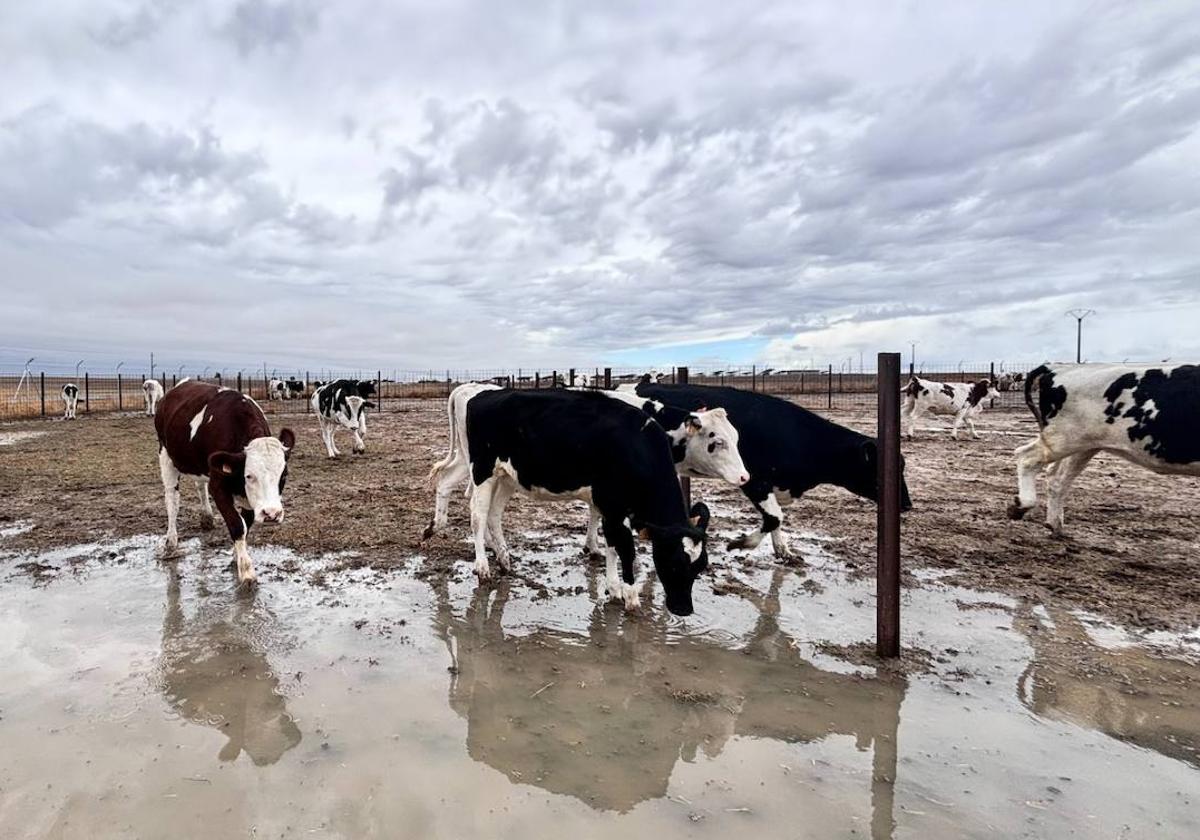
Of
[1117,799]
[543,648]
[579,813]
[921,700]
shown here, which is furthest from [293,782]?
[1117,799]

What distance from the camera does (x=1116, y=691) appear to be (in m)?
3.89

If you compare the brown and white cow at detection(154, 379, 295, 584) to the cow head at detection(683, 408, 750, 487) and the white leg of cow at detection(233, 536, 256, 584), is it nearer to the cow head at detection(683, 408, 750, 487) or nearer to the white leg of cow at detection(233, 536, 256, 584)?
the white leg of cow at detection(233, 536, 256, 584)

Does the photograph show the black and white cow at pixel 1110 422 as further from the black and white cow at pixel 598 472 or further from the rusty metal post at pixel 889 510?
the black and white cow at pixel 598 472

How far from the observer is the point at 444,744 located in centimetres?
336

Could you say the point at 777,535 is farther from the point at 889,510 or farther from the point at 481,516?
the point at 481,516

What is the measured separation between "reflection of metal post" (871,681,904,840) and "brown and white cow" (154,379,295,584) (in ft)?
15.3

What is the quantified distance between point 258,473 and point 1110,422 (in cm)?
874

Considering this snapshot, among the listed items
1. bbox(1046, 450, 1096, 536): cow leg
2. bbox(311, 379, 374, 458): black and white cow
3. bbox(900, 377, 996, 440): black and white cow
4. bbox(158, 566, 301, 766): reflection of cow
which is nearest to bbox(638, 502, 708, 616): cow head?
bbox(158, 566, 301, 766): reflection of cow

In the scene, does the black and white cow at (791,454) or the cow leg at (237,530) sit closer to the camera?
the cow leg at (237,530)

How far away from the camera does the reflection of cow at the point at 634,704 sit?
3178 millimetres

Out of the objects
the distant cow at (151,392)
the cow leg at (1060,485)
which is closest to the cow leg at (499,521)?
the cow leg at (1060,485)

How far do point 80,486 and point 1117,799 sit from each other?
43.1 feet

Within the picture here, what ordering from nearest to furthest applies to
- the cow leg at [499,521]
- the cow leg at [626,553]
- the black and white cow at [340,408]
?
1. the cow leg at [626,553]
2. the cow leg at [499,521]
3. the black and white cow at [340,408]

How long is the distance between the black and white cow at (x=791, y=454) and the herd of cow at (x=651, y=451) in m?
0.02
